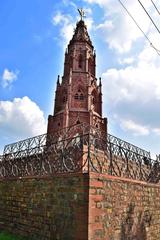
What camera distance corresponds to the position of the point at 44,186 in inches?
265

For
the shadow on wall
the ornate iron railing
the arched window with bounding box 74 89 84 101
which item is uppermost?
the arched window with bounding box 74 89 84 101

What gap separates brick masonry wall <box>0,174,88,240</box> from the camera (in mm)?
5352

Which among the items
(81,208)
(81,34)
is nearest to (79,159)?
(81,208)

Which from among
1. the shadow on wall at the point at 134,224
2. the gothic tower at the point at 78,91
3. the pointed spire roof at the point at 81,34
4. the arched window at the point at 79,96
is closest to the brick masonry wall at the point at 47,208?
the shadow on wall at the point at 134,224

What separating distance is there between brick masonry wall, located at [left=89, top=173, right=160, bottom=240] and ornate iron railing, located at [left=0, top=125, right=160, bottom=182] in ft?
1.92

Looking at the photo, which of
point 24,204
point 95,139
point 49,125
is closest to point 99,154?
point 95,139

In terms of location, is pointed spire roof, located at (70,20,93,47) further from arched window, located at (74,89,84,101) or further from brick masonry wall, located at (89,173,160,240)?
brick masonry wall, located at (89,173,160,240)

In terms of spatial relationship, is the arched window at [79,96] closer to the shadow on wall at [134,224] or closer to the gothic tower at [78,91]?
the gothic tower at [78,91]

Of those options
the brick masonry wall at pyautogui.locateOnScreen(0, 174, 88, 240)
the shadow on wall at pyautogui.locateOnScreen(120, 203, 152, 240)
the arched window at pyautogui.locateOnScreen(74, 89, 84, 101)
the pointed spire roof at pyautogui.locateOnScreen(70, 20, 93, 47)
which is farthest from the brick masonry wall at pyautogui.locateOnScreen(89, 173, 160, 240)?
the pointed spire roof at pyautogui.locateOnScreen(70, 20, 93, 47)

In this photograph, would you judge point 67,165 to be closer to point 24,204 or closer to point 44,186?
point 44,186

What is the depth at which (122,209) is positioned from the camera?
6.37 metres

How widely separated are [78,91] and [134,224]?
22841 millimetres

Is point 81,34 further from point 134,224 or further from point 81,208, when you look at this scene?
point 81,208

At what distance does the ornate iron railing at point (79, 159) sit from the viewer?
6660mm
